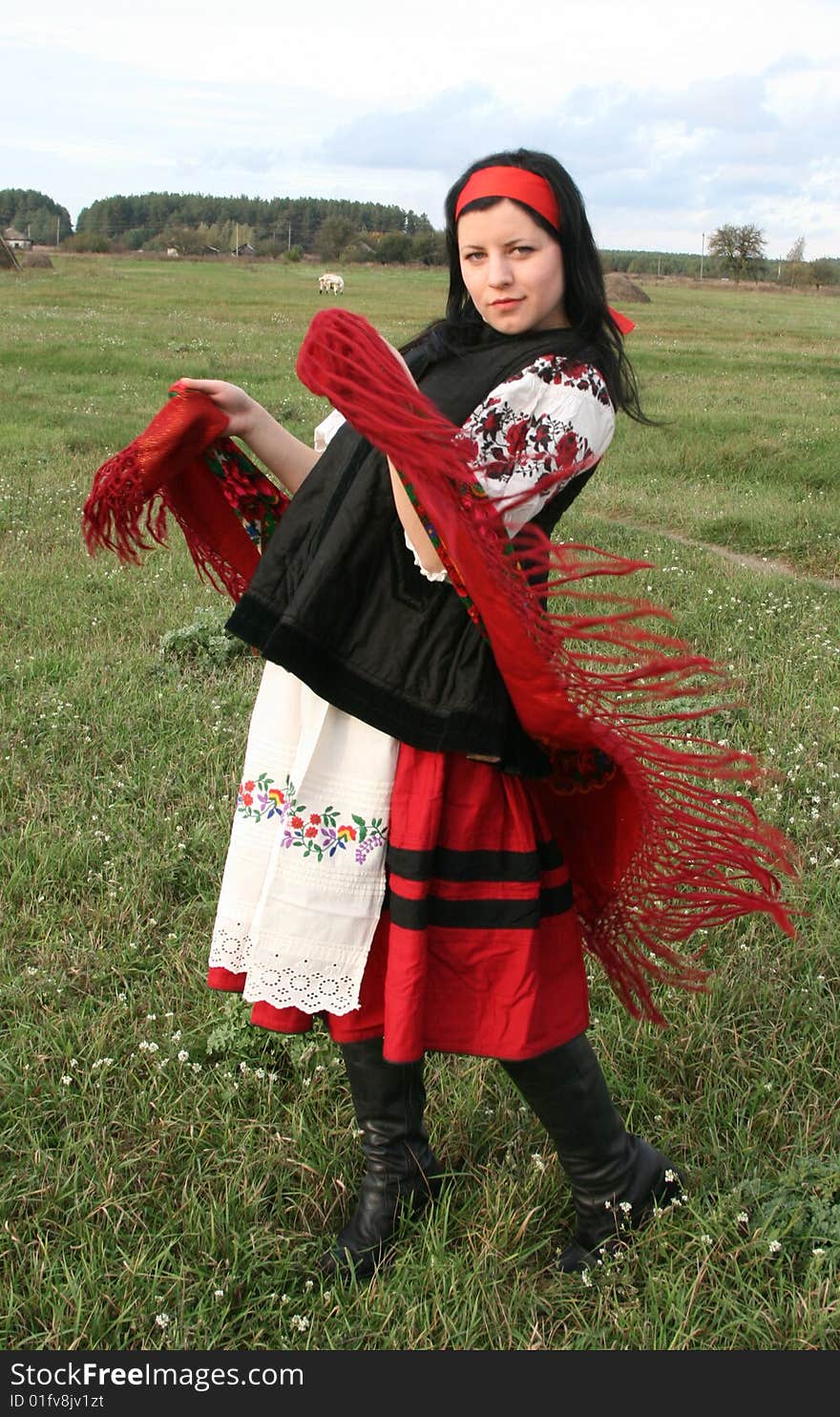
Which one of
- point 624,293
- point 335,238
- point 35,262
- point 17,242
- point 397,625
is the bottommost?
point 397,625

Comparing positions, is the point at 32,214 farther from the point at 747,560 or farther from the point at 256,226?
the point at 747,560

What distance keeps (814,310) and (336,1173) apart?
36430 mm

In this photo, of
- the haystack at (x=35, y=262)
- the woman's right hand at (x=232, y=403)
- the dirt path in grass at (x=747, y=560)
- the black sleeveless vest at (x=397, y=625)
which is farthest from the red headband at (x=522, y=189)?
the haystack at (x=35, y=262)

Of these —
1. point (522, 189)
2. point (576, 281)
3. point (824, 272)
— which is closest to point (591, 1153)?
point (576, 281)

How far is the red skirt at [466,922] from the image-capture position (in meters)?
2.04

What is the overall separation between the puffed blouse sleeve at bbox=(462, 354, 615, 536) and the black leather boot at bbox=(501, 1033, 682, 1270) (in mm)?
1005

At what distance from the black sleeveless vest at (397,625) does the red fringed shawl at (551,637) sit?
0.08 meters

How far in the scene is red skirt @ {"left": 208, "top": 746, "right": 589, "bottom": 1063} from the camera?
2045mm

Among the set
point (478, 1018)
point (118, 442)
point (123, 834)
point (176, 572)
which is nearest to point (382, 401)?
point (478, 1018)

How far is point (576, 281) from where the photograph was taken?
2.02 metres

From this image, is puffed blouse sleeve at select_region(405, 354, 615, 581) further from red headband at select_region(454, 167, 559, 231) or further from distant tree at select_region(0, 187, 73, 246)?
distant tree at select_region(0, 187, 73, 246)

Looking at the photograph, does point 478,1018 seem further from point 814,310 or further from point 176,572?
point 814,310

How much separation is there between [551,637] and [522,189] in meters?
0.74

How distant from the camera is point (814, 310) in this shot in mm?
34938
